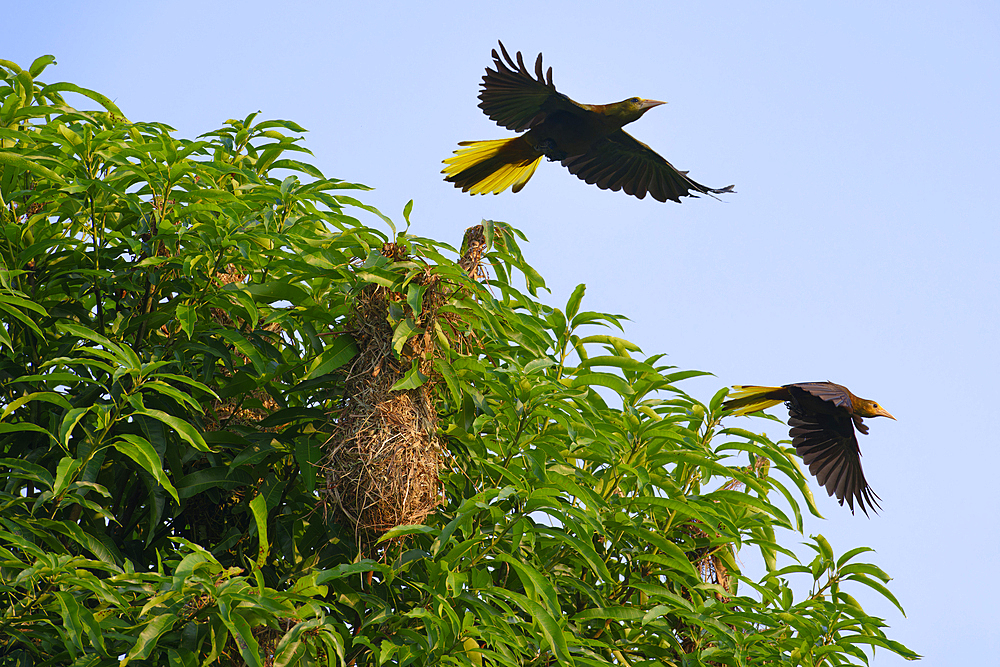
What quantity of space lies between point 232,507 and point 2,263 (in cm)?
109

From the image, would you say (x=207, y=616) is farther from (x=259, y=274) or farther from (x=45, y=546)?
(x=259, y=274)

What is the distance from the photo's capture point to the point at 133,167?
3168 millimetres

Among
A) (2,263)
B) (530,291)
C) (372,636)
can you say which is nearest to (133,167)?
→ (2,263)

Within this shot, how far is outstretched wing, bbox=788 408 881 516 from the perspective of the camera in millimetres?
4734

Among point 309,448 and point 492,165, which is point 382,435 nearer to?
point 309,448

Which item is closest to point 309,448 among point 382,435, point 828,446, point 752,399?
point 382,435

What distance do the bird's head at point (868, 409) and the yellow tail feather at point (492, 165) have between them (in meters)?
2.10

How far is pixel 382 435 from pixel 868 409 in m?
2.89

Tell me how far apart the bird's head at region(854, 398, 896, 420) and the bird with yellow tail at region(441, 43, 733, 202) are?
4.14 ft

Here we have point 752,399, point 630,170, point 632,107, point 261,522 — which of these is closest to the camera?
point 261,522

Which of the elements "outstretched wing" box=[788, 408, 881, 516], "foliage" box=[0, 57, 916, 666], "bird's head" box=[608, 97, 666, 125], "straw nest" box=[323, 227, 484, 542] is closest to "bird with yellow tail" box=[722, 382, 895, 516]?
"outstretched wing" box=[788, 408, 881, 516]

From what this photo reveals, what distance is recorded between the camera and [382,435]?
2.90 metres

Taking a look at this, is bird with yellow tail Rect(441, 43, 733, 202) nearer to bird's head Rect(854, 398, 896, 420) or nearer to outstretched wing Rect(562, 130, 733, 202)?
outstretched wing Rect(562, 130, 733, 202)

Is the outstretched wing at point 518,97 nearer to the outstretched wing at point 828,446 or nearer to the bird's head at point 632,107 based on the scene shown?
the bird's head at point 632,107
